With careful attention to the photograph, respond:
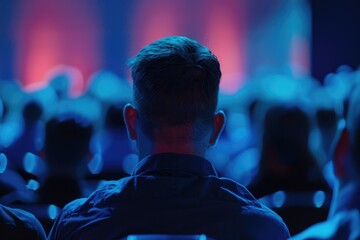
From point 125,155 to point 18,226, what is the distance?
3.72m

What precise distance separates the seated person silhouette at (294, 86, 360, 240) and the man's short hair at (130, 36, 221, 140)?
437mm

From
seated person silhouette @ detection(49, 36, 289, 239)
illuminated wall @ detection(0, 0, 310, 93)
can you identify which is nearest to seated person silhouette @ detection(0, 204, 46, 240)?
seated person silhouette @ detection(49, 36, 289, 239)

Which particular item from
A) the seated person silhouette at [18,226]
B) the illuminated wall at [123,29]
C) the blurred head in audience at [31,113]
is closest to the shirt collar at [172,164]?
the seated person silhouette at [18,226]

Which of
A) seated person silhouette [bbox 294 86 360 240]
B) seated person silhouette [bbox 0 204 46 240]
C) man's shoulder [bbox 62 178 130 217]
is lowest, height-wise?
seated person silhouette [bbox 0 204 46 240]

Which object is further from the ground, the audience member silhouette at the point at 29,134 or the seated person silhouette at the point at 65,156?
the seated person silhouette at the point at 65,156

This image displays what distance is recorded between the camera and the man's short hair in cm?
101

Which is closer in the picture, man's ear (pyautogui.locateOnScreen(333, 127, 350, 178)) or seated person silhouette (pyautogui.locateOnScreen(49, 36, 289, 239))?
man's ear (pyautogui.locateOnScreen(333, 127, 350, 178))

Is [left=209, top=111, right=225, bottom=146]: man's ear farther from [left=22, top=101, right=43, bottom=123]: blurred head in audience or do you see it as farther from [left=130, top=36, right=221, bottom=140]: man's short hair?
[left=22, top=101, right=43, bottom=123]: blurred head in audience

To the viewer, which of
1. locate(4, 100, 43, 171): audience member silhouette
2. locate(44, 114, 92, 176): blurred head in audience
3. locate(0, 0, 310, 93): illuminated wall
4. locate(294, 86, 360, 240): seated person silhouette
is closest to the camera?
locate(294, 86, 360, 240): seated person silhouette

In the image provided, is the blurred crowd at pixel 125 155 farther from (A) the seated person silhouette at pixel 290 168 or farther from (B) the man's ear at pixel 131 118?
(B) the man's ear at pixel 131 118

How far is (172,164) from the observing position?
99cm

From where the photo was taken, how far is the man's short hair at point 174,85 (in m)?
1.01

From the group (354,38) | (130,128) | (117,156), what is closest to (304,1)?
(354,38)

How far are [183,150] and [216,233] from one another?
0.55 feet
